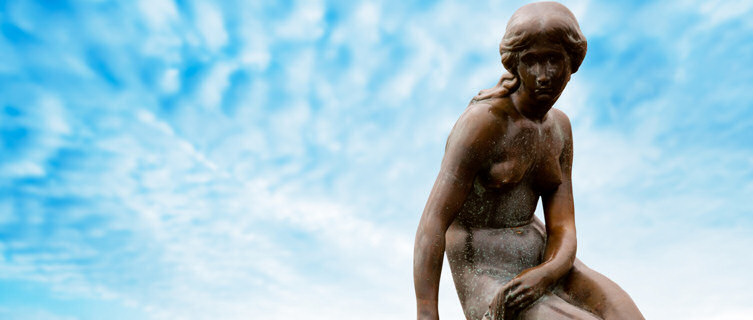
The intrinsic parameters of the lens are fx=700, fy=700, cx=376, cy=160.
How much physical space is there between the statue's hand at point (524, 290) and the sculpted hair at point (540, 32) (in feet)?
4.46

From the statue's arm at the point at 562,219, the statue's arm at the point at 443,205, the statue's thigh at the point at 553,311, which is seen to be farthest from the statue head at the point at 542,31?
the statue's thigh at the point at 553,311

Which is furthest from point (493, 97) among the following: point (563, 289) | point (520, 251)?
point (563, 289)

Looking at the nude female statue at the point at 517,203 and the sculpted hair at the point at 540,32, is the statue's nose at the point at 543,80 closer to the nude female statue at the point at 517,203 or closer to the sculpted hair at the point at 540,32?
the nude female statue at the point at 517,203

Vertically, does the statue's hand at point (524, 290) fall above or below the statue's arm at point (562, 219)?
below

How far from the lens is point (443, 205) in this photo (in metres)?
5.05

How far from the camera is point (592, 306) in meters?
5.04

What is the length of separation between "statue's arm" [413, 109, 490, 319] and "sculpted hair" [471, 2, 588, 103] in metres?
0.45

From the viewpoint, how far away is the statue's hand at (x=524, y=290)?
4.78 metres

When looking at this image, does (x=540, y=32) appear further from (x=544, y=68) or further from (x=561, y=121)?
(x=561, y=121)

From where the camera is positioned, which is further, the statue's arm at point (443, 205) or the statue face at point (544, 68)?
the statue's arm at point (443, 205)

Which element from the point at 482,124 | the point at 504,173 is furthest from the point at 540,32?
the point at 504,173

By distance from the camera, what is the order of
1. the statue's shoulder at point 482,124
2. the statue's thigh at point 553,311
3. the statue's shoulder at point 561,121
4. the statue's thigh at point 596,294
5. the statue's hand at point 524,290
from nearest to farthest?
the statue's thigh at point 553,311, the statue's hand at point 524,290, the statue's thigh at point 596,294, the statue's shoulder at point 482,124, the statue's shoulder at point 561,121

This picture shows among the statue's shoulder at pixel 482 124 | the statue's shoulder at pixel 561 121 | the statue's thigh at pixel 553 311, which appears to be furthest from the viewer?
the statue's shoulder at pixel 561 121

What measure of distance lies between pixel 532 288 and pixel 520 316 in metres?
0.21
